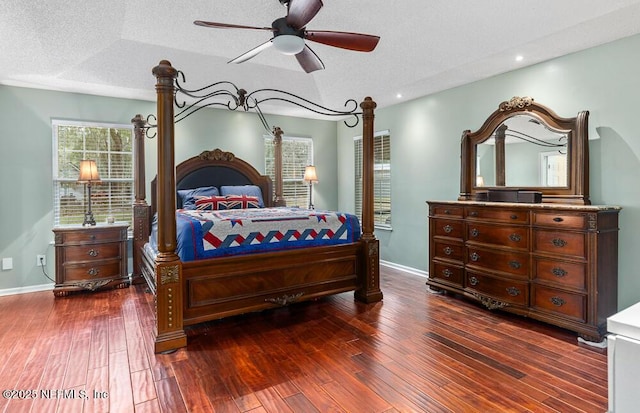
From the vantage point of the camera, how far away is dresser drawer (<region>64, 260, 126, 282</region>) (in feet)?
13.8

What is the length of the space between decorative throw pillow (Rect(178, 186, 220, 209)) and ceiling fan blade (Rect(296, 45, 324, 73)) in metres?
2.53

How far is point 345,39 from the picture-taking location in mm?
2695

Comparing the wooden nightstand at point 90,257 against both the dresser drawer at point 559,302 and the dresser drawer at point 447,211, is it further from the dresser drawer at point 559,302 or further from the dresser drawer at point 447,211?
the dresser drawer at point 559,302

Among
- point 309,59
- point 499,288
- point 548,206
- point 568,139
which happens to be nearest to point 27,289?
point 309,59

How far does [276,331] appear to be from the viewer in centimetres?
316

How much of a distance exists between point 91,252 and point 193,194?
140 centimetres

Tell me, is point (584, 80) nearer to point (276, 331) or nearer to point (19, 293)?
point (276, 331)

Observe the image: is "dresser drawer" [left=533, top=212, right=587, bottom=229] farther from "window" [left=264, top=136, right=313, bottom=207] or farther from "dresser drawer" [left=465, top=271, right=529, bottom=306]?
"window" [left=264, top=136, right=313, bottom=207]

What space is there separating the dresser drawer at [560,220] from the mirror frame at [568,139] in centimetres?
39

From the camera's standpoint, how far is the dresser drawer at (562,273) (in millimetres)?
2941

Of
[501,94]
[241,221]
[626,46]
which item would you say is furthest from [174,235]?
[626,46]

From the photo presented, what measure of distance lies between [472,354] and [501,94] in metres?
2.93

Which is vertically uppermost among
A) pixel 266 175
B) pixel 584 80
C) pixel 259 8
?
pixel 259 8

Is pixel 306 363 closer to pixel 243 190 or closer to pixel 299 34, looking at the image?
pixel 299 34
